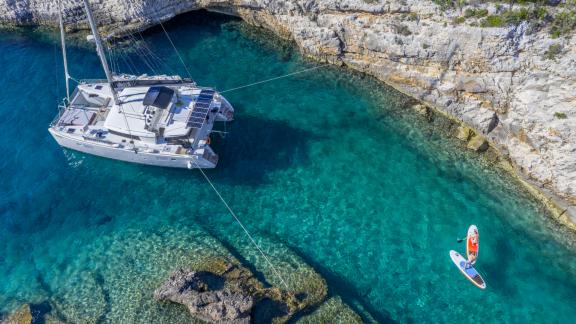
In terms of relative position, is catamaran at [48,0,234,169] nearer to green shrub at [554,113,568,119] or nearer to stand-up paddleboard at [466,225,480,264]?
stand-up paddleboard at [466,225,480,264]

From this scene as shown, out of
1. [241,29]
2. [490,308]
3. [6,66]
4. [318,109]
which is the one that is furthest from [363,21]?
[6,66]

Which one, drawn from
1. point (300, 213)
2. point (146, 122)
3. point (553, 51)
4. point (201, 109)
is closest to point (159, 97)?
point (146, 122)

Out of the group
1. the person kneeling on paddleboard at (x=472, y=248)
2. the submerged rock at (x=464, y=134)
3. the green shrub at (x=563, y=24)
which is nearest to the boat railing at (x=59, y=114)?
the submerged rock at (x=464, y=134)

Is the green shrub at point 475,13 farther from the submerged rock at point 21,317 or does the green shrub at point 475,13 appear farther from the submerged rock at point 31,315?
the submerged rock at point 21,317

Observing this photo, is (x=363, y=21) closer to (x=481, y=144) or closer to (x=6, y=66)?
(x=481, y=144)

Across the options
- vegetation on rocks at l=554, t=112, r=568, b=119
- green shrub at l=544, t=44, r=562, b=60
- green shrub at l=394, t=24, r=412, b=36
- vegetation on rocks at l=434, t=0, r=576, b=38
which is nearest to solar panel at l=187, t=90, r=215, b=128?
green shrub at l=394, t=24, r=412, b=36

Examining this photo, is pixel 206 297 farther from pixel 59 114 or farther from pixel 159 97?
pixel 59 114
